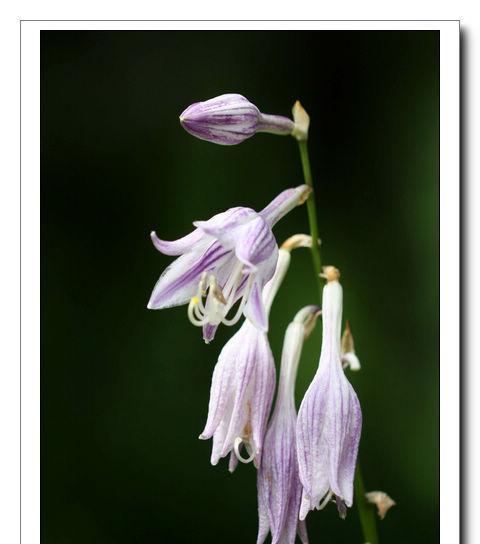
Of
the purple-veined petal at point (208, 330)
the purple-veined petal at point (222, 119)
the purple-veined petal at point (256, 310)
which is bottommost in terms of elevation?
the purple-veined petal at point (208, 330)

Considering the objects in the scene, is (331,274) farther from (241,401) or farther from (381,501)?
(381,501)

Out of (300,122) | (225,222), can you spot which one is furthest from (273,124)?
(225,222)

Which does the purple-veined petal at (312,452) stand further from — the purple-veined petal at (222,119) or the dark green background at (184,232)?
the dark green background at (184,232)

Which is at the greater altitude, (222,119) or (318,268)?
(222,119)

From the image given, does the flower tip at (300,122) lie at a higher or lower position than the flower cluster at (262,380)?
higher
